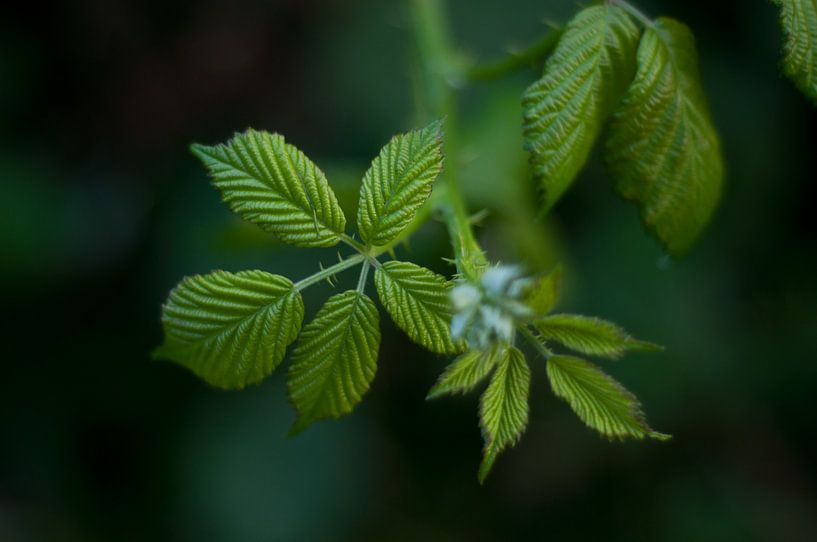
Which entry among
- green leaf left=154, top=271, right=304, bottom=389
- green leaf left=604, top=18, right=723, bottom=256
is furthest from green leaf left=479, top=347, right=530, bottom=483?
green leaf left=604, top=18, right=723, bottom=256

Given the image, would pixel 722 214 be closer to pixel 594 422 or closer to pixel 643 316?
pixel 643 316

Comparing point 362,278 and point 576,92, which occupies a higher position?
point 576,92

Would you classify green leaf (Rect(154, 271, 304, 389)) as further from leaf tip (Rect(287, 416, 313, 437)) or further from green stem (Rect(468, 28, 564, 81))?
green stem (Rect(468, 28, 564, 81))

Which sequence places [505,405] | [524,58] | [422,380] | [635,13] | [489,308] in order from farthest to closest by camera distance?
[422,380] < [524,58] < [635,13] < [505,405] < [489,308]

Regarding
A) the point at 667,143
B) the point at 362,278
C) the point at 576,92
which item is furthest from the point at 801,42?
the point at 362,278

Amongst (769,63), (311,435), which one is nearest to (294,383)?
(311,435)

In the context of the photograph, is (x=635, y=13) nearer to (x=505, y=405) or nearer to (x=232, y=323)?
(x=505, y=405)

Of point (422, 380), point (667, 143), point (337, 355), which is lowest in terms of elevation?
point (422, 380)
